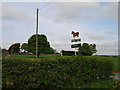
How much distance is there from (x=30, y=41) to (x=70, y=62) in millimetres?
20424

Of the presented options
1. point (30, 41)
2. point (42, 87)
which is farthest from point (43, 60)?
point (30, 41)

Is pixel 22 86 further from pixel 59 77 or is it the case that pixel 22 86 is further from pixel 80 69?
pixel 80 69

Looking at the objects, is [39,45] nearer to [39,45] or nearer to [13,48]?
[39,45]

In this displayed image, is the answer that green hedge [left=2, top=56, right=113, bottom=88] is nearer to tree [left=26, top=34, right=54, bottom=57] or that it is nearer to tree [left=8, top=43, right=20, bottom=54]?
tree [left=8, top=43, right=20, bottom=54]

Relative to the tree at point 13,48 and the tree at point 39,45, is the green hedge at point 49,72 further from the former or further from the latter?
the tree at point 39,45

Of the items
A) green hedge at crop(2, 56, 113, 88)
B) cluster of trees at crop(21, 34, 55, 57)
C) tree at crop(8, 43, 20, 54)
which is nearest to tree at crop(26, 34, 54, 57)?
cluster of trees at crop(21, 34, 55, 57)

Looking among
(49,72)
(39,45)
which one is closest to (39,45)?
(39,45)

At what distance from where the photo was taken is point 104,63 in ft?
27.0

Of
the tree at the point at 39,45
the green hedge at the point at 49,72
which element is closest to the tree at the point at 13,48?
the green hedge at the point at 49,72

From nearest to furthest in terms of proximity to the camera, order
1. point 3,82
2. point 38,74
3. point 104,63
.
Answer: point 3,82 < point 38,74 < point 104,63

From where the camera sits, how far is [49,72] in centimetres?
605

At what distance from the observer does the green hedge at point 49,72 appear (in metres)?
5.62

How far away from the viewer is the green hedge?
5625mm

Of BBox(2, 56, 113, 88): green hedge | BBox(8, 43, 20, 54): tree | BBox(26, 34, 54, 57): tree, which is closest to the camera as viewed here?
BBox(2, 56, 113, 88): green hedge
